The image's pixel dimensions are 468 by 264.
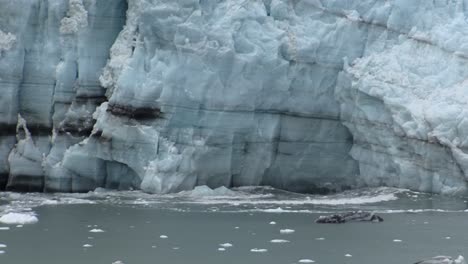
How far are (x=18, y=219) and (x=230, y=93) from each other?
5683 millimetres

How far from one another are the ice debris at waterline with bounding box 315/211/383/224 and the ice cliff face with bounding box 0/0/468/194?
376 centimetres

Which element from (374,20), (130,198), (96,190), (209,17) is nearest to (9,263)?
(130,198)

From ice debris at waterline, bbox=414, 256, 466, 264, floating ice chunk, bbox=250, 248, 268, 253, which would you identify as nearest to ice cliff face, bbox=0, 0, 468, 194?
floating ice chunk, bbox=250, 248, 268, 253

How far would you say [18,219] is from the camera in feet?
41.3

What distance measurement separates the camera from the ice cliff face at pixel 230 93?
665 inches

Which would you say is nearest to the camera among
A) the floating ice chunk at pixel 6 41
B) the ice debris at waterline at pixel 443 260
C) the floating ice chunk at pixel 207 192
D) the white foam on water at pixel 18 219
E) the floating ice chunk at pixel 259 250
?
the ice debris at waterline at pixel 443 260

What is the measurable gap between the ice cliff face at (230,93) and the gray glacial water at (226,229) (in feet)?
2.38

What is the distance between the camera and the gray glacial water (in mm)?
9914

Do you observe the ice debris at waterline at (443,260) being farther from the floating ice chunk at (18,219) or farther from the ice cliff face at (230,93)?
the ice cliff face at (230,93)

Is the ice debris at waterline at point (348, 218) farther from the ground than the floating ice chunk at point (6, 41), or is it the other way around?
the floating ice chunk at point (6, 41)

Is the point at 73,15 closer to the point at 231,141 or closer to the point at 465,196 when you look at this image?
the point at 231,141

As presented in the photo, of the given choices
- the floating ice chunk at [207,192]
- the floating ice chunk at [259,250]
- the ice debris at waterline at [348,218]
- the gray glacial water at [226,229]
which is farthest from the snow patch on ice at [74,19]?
the floating ice chunk at [259,250]

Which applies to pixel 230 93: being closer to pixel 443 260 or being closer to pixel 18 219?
pixel 18 219

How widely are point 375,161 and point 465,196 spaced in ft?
6.03
